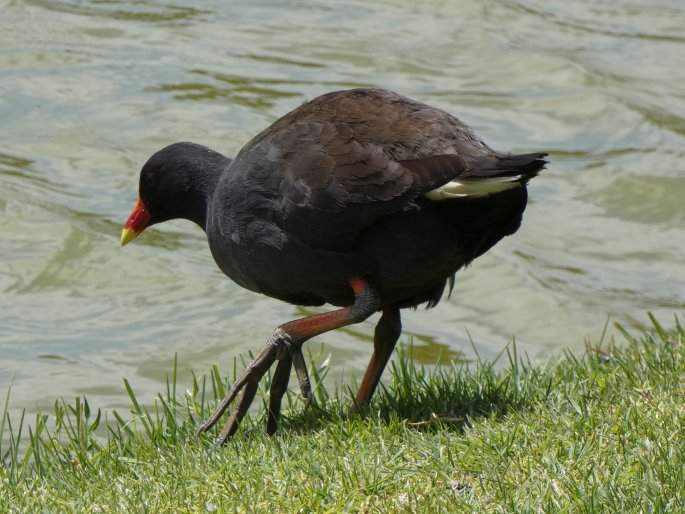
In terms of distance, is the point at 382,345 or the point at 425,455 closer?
the point at 425,455

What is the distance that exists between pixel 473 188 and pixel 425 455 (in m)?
0.90

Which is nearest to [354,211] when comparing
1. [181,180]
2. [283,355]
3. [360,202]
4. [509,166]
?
[360,202]

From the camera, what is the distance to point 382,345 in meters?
4.84

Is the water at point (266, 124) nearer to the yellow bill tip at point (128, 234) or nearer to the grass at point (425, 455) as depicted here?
the yellow bill tip at point (128, 234)

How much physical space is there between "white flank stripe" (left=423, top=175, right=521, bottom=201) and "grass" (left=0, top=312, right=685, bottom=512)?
0.76 m

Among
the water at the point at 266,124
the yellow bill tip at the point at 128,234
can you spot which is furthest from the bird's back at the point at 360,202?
the water at the point at 266,124

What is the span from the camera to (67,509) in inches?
146

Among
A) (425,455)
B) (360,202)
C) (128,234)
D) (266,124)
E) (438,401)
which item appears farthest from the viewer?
(266,124)

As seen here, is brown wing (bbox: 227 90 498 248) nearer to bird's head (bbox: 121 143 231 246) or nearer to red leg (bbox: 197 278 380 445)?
red leg (bbox: 197 278 380 445)

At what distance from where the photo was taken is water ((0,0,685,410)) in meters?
7.61

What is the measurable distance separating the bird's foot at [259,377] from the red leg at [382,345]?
33cm

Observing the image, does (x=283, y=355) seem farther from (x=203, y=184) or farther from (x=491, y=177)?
(x=491, y=177)

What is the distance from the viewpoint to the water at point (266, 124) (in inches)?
300

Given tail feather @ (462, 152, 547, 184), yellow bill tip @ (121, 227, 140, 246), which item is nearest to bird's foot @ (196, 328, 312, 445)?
tail feather @ (462, 152, 547, 184)
